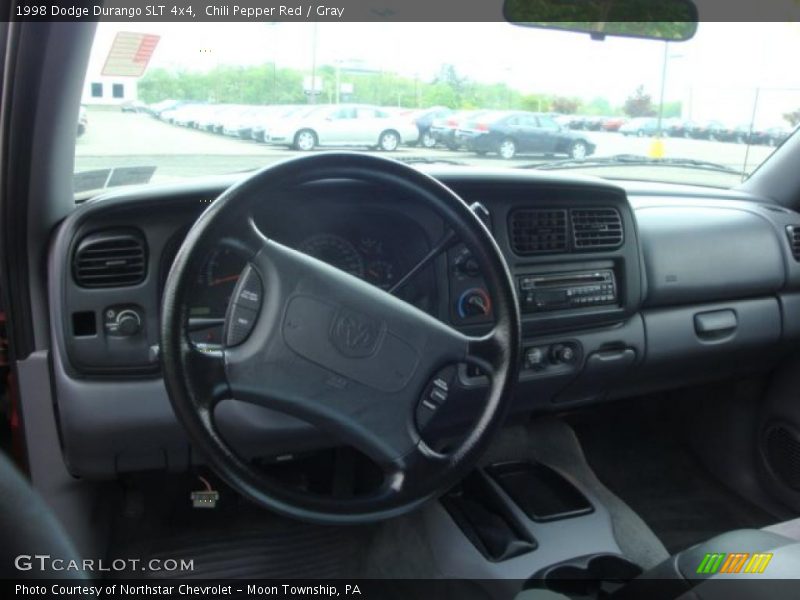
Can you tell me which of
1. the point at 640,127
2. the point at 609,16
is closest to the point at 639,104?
the point at 640,127

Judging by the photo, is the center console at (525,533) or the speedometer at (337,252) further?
the center console at (525,533)

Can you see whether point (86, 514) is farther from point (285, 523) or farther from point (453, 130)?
point (453, 130)

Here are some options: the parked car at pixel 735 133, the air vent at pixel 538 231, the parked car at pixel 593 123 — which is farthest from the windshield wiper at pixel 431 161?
the parked car at pixel 735 133

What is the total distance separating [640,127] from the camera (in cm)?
331

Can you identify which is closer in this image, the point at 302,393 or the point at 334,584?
the point at 302,393

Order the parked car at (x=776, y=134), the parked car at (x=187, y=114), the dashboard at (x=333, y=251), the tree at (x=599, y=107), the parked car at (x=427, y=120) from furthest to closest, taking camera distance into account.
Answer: the parked car at (x=776, y=134) < the tree at (x=599, y=107) < the parked car at (x=427, y=120) < the dashboard at (x=333, y=251) < the parked car at (x=187, y=114)

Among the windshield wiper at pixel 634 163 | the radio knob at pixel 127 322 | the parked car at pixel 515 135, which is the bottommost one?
the radio knob at pixel 127 322

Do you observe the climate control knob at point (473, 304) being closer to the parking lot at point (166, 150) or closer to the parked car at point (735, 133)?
the parking lot at point (166, 150)

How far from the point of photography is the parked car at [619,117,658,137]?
10.7 ft

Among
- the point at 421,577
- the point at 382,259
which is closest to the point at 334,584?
the point at 421,577

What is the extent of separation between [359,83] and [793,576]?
1710mm

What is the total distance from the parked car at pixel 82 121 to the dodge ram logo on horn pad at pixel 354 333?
3.24 feet

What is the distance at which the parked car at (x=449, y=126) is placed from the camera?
2.72 m

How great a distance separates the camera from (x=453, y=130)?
9.09 ft
